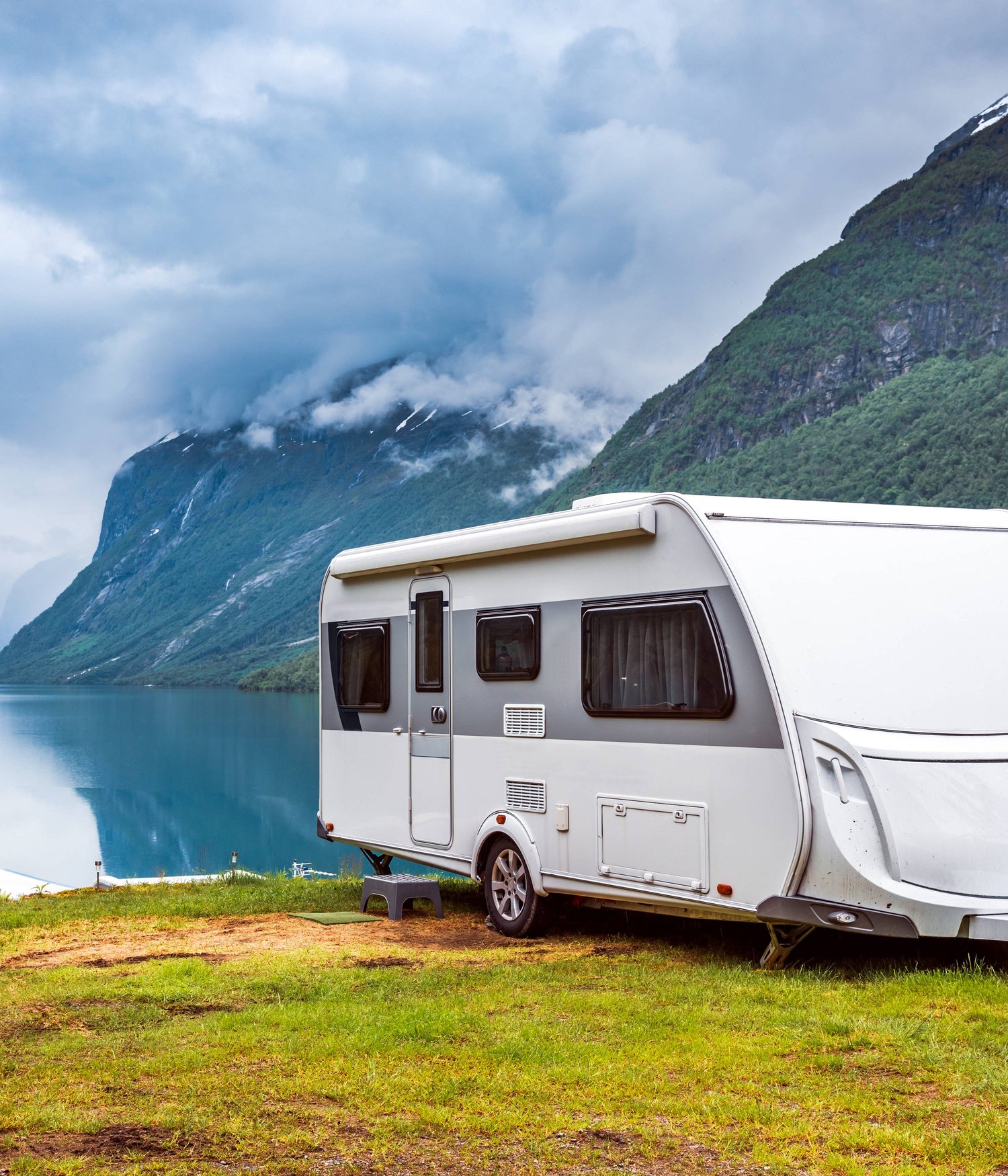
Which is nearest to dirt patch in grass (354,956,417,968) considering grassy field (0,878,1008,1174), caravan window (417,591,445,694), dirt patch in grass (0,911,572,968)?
grassy field (0,878,1008,1174)

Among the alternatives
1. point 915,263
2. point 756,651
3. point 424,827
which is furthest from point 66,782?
point 915,263

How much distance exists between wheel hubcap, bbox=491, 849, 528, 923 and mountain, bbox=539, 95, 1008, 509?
291 ft

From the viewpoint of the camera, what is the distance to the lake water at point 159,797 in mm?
40938

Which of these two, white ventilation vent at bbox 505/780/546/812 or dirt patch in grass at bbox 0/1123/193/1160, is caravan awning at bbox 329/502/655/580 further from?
dirt patch in grass at bbox 0/1123/193/1160

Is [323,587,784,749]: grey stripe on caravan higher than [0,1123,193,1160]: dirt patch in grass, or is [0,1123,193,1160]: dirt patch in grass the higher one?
[323,587,784,749]: grey stripe on caravan

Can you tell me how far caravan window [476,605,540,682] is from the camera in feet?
29.2

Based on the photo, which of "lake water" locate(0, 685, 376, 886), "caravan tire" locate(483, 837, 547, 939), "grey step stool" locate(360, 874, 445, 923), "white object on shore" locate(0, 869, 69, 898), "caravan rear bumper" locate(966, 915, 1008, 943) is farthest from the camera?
"lake water" locate(0, 685, 376, 886)

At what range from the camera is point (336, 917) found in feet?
32.6

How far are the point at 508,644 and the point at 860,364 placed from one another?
132 metres

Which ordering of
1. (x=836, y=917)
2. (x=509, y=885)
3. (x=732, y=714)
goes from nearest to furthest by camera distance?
(x=836, y=917), (x=732, y=714), (x=509, y=885)

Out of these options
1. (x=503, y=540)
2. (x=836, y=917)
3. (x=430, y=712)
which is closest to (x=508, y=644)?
(x=503, y=540)

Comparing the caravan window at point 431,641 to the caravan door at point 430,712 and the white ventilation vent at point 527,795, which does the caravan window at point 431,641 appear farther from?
the white ventilation vent at point 527,795

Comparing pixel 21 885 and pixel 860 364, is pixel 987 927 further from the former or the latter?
pixel 860 364

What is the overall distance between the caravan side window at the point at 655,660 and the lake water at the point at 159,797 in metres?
7.62
